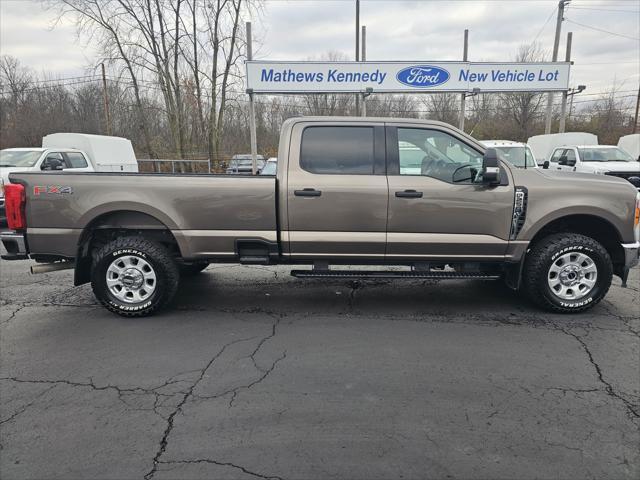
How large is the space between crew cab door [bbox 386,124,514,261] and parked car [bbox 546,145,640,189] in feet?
33.1

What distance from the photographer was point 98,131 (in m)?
37.7

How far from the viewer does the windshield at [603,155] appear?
14.0 m

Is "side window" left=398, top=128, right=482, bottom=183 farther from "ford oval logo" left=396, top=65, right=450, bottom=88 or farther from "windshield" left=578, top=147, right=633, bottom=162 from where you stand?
"ford oval logo" left=396, top=65, right=450, bottom=88

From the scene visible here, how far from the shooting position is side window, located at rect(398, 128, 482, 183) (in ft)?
14.9

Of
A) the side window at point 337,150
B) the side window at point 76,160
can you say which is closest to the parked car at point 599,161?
the side window at point 337,150

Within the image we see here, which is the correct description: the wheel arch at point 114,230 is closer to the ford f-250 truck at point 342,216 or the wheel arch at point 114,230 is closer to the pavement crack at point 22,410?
the ford f-250 truck at point 342,216

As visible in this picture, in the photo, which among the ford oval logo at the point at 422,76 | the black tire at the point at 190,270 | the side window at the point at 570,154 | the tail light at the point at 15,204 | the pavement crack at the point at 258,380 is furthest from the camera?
the ford oval logo at the point at 422,76

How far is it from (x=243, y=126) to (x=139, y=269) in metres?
25.1

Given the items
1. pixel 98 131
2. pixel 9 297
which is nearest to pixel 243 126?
pixel 98 131

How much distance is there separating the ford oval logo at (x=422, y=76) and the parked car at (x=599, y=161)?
5.16 meters

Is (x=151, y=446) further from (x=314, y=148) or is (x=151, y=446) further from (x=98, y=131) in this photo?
(x=98, y=131)

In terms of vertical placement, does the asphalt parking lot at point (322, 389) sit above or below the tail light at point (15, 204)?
below

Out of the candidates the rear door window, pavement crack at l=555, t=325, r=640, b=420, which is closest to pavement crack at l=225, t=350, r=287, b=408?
pavement crack at l=555, t=325, r=640, b=420

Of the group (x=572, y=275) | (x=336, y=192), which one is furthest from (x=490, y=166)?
(x=572, y=275)
